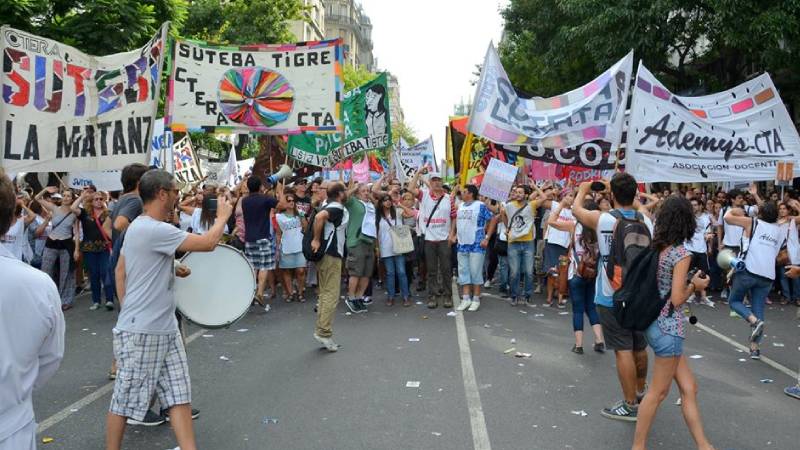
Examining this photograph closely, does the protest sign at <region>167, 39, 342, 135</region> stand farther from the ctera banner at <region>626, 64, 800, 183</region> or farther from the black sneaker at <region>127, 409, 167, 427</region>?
the black sneaker at <region>127, 409, 167, 427</region>

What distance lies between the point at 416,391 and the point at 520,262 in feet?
17.3

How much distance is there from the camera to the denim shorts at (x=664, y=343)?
14.2 feet

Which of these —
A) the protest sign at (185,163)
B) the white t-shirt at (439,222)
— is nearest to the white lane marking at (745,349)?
the white t-shirt at (439,222)

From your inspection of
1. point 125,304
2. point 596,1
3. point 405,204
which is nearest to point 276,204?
point 405,204

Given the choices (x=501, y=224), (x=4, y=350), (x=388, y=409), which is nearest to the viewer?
(x=4, y=350)

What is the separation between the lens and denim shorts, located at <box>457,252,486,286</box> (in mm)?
10406

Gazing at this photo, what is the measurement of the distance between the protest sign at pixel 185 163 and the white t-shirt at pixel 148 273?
544 inches

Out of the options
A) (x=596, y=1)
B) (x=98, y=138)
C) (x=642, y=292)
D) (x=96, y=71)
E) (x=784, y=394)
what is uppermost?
(x=596, y=1)

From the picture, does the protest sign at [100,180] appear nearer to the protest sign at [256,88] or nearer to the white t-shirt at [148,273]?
the protest sign at [256,88]

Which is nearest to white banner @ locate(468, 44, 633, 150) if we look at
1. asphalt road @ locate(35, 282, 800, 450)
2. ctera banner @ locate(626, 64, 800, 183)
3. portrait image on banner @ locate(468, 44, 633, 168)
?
portrait image on banner @ locate(468, 44, 633, 168)

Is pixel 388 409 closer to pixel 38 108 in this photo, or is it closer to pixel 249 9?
pixel 38 108

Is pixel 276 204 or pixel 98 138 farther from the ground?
pixel 98 138

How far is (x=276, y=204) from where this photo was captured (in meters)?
10.5

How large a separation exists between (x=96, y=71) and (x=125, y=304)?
4.70 meters
